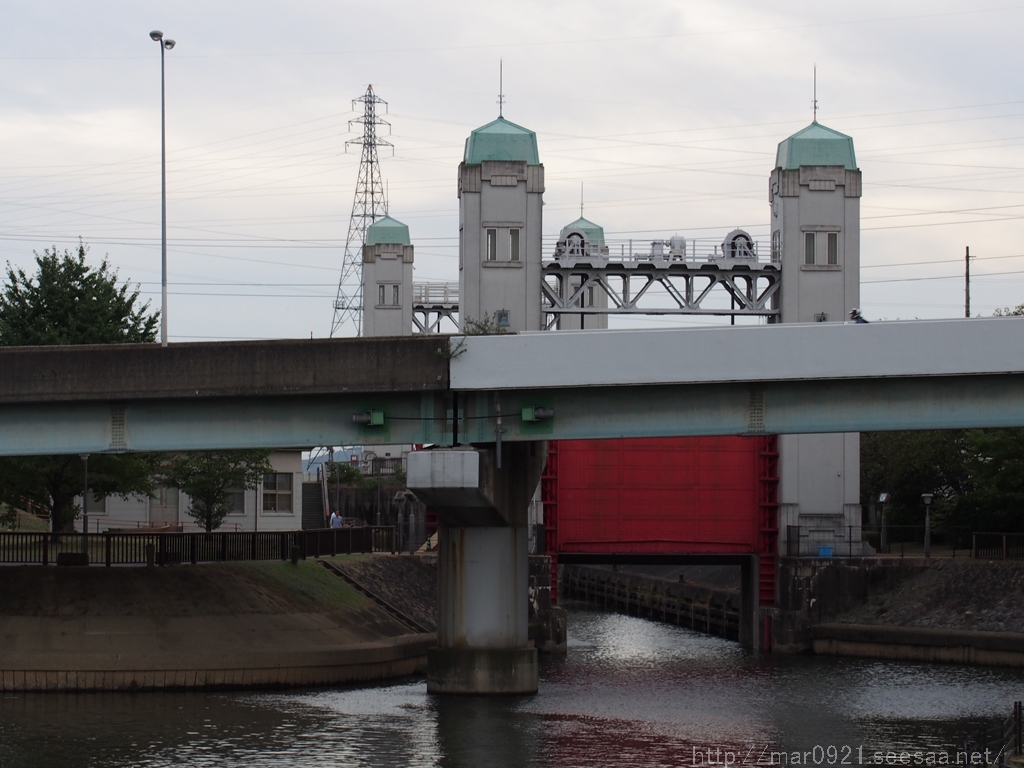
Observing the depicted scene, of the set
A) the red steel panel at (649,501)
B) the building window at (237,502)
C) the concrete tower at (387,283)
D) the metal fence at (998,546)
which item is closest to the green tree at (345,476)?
the concrete tower at (387,283)

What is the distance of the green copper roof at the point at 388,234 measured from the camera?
359ft

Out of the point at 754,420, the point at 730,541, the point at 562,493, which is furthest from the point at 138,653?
the point at 730,541

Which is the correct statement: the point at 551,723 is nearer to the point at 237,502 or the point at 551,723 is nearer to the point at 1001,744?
the point at 1001,744

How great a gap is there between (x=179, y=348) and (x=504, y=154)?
1174 inches

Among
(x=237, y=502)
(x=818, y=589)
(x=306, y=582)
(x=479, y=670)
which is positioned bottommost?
(x=479, y=670)

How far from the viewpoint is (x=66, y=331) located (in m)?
51.4

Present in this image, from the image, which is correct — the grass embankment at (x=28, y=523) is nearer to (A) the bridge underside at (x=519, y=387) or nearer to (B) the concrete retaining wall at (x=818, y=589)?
(A) the bridge underside at (x=519, y=387)

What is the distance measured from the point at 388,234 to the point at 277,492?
141ft

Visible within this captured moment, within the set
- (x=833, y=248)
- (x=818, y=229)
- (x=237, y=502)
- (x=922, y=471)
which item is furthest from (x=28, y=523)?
(x=922, y=471)

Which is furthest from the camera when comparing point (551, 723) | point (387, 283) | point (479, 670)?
point (387, 283)

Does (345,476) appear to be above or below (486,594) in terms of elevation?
above

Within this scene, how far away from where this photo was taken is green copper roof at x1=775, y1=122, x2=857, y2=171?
65625 millimetres

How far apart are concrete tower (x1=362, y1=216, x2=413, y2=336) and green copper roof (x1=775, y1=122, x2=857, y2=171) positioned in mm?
43993

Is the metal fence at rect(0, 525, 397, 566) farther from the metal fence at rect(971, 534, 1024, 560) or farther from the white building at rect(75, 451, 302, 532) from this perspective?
the metal fence at rect(971, 534, 1024, 560)
